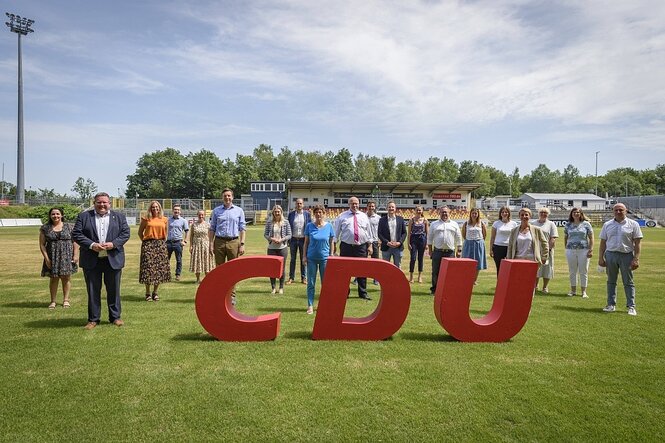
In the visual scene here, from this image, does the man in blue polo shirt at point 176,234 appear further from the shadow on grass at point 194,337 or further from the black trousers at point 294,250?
the shadow on grass at point 194,337

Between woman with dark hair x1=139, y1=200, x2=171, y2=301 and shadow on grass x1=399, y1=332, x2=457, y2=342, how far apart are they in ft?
16.7

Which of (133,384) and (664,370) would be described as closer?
(133,384)

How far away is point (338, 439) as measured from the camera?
340 cm

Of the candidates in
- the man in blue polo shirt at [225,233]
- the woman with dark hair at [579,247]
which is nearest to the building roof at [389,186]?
the woman with dark hair at [579,247]

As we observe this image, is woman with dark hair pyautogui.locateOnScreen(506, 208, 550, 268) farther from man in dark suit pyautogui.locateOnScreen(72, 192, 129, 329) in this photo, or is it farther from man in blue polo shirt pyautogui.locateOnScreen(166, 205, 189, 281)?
man in blue polo shirt pyautogui.locateOnScreen(166, 205, 189, 281)

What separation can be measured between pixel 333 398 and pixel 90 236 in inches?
186

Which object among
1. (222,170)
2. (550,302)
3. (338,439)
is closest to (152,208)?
(338,439)

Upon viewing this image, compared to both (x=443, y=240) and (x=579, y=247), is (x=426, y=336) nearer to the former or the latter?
(x=443, y=240)

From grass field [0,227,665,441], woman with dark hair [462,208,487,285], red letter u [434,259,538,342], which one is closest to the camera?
grass field [0,227,665,441]

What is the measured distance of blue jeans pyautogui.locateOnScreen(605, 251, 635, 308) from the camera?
7840 millimetres

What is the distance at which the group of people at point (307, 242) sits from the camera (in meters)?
6.72

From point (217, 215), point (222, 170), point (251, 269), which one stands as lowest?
point (251, 269)

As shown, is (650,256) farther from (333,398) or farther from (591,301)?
(333,398)

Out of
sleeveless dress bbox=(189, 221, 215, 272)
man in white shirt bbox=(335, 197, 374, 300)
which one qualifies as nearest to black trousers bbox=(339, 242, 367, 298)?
man in white shirt bbox=(335, 197, 374, 300)
